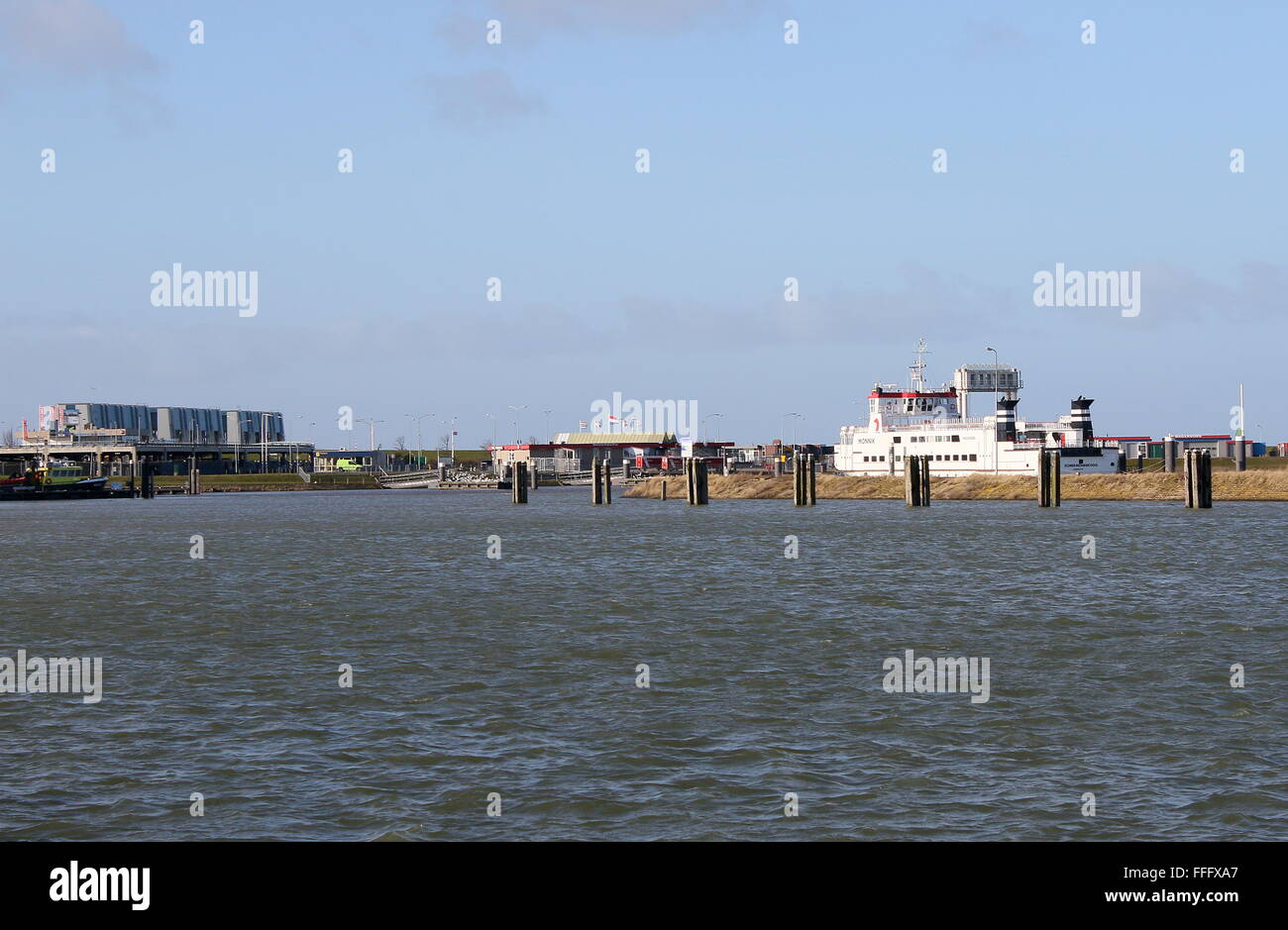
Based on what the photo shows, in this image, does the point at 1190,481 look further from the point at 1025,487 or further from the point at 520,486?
the point at 520,486

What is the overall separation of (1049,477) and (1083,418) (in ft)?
89.5

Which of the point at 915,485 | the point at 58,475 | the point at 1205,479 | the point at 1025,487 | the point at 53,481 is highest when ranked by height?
the point at 1205,479

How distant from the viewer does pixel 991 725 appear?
744 inches

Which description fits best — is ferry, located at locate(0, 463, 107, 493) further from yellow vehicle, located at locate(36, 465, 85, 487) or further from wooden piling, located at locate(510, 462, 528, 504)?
wooden piling, located at locate(510, 462, 528, 504)

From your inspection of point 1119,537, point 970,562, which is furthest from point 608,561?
point 1119,537

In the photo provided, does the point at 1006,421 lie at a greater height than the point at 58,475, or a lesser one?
greater

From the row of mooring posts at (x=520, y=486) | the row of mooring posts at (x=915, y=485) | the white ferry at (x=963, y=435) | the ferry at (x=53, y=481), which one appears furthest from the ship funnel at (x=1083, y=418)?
the ferry at (x=53, y=481)

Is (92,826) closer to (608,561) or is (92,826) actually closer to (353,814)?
(353,814)

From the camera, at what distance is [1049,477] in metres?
94.6

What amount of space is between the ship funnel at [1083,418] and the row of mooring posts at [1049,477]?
24.6 meters

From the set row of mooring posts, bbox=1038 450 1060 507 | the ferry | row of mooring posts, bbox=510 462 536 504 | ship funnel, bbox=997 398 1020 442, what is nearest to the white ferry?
ship funnel, bbox=997 398 1020 442

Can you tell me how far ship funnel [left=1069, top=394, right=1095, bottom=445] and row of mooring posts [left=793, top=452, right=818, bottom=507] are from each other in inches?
1034

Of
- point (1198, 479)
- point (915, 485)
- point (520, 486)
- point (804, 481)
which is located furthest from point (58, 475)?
point (1198, 479)
